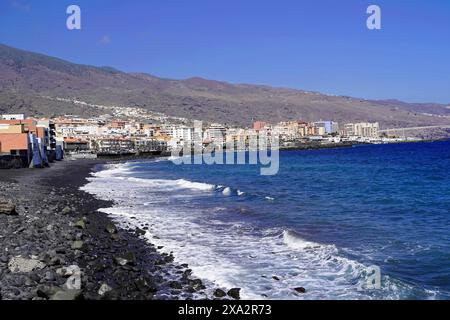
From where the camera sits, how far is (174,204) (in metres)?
24.2

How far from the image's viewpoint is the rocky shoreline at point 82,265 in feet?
29.7

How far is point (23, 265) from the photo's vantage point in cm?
991

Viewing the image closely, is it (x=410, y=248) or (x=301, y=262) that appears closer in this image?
(x=301, y=262)

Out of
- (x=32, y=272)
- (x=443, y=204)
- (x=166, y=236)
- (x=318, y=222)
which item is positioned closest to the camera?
(x=32, y=272)

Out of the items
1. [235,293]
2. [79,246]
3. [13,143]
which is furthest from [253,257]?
[13,143]

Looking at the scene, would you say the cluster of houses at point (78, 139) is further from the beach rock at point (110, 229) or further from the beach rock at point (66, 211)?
the beach rock at point (110, 229)

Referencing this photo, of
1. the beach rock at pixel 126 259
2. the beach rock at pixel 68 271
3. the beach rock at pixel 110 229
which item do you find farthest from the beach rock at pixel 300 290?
the beach rock at pixel 110 229

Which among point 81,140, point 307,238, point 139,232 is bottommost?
point 307,238

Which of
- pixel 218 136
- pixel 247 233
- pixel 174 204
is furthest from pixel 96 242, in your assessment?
pixel 218 136

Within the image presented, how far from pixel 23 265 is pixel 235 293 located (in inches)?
169

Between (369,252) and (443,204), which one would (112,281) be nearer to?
(369,252)

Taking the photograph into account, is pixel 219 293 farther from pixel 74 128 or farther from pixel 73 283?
pixel 74 128
